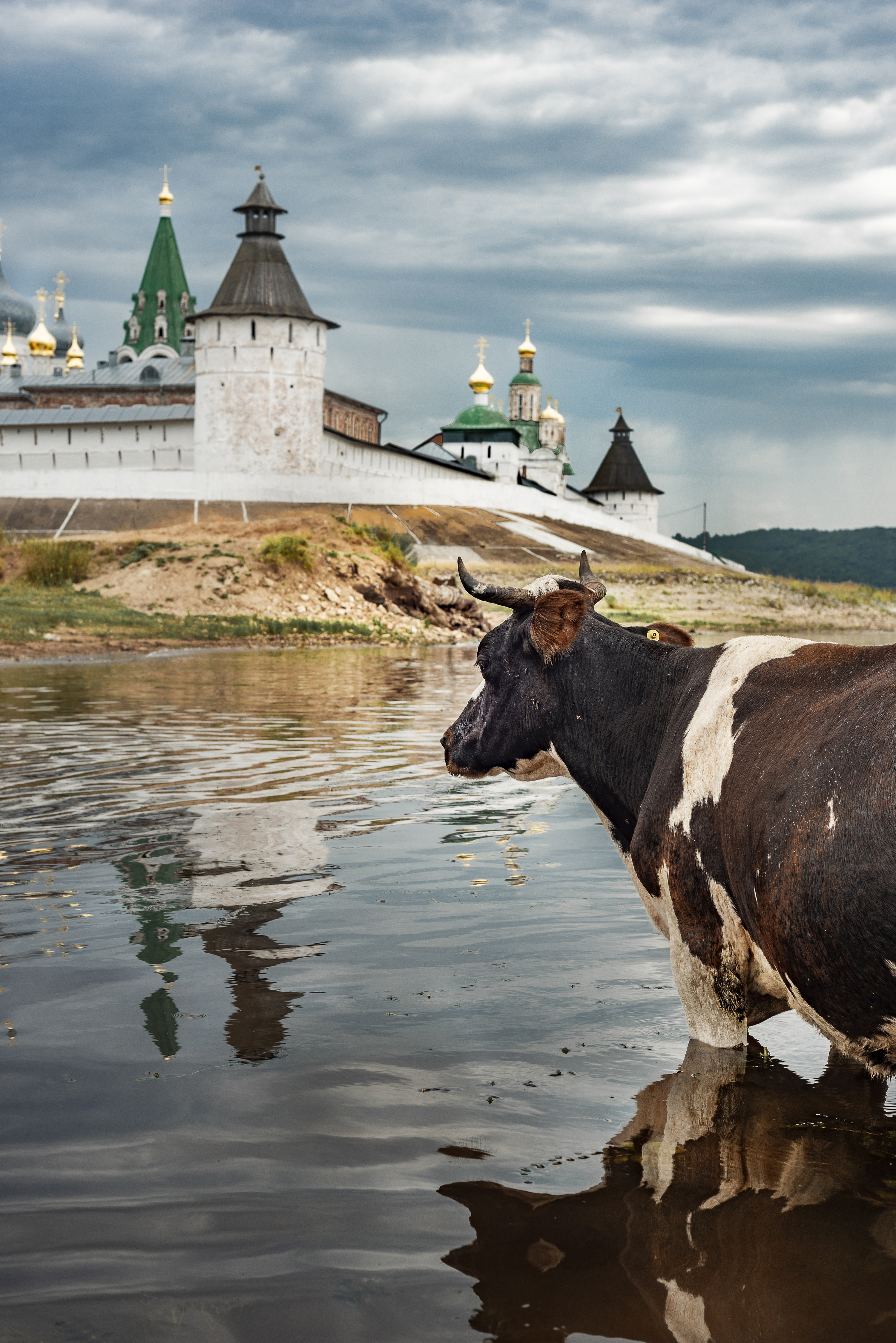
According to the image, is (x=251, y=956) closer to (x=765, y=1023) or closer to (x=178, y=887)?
(x=178, y=887)

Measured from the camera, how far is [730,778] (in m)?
3.18

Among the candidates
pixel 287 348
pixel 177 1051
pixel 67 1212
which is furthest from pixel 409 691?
pixel 287 348

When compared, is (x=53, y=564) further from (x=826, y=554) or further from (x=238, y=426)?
(x=826, y=554)

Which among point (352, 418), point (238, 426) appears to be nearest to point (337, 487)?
point (238, 426)

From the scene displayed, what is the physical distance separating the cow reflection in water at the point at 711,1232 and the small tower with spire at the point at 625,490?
9494 centimetres

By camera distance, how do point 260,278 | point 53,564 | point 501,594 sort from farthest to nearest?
1. point 260,278
2. point 53,564
3. point 501,594

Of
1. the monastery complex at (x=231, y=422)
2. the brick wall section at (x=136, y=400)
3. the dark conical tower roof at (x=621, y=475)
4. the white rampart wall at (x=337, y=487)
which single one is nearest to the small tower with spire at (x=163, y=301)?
the monastery complex at (x=231, y=422)

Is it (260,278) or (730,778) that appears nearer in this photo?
(730,778)

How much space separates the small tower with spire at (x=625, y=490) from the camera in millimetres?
97375

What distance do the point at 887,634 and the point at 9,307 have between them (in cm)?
7611

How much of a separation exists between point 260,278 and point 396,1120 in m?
63.0

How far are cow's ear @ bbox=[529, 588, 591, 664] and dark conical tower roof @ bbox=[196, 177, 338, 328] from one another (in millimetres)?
60489

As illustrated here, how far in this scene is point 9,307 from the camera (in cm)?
9212

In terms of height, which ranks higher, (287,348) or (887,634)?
(287,348)
